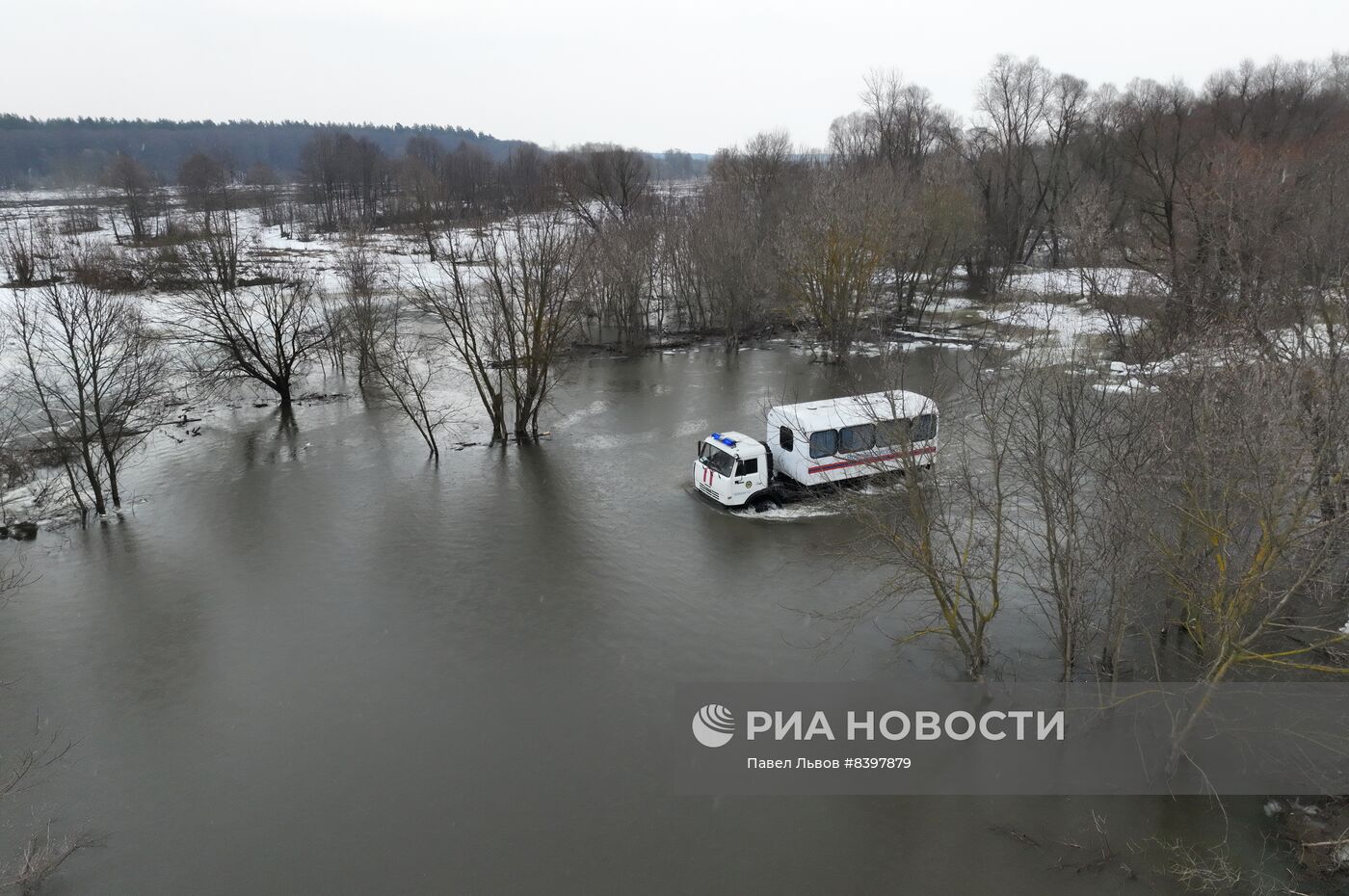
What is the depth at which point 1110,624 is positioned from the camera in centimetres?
1028

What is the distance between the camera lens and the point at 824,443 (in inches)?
714

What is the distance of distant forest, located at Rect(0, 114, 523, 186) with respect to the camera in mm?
122938

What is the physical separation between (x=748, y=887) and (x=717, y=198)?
34.9 m

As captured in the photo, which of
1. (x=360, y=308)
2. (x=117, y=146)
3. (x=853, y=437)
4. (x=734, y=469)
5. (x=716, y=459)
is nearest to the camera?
(x=734, y=469)

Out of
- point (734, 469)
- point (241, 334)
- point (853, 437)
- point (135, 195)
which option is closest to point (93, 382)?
point (241, 334)

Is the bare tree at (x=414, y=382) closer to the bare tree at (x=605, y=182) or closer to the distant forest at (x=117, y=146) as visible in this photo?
the bare tree at (x=605, y=182)

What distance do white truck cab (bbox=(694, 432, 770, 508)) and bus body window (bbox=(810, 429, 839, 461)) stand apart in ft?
3.58

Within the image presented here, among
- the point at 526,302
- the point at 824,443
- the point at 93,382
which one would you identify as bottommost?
the point at 824,443

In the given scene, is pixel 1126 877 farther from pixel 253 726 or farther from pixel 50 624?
pixel 50 624

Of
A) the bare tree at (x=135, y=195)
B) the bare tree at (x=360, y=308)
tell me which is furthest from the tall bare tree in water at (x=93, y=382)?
the bare tree at (x=135, y=195)

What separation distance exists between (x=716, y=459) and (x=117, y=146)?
17721 centimetres

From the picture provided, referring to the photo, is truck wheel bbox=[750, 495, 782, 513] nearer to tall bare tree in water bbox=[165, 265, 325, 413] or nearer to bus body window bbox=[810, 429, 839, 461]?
bus body window bbox=[810, 429, 839, 461]

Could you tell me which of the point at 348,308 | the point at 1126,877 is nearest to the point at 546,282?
the point at 348,308

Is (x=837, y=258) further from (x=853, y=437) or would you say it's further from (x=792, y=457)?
(x=792, y=457)
